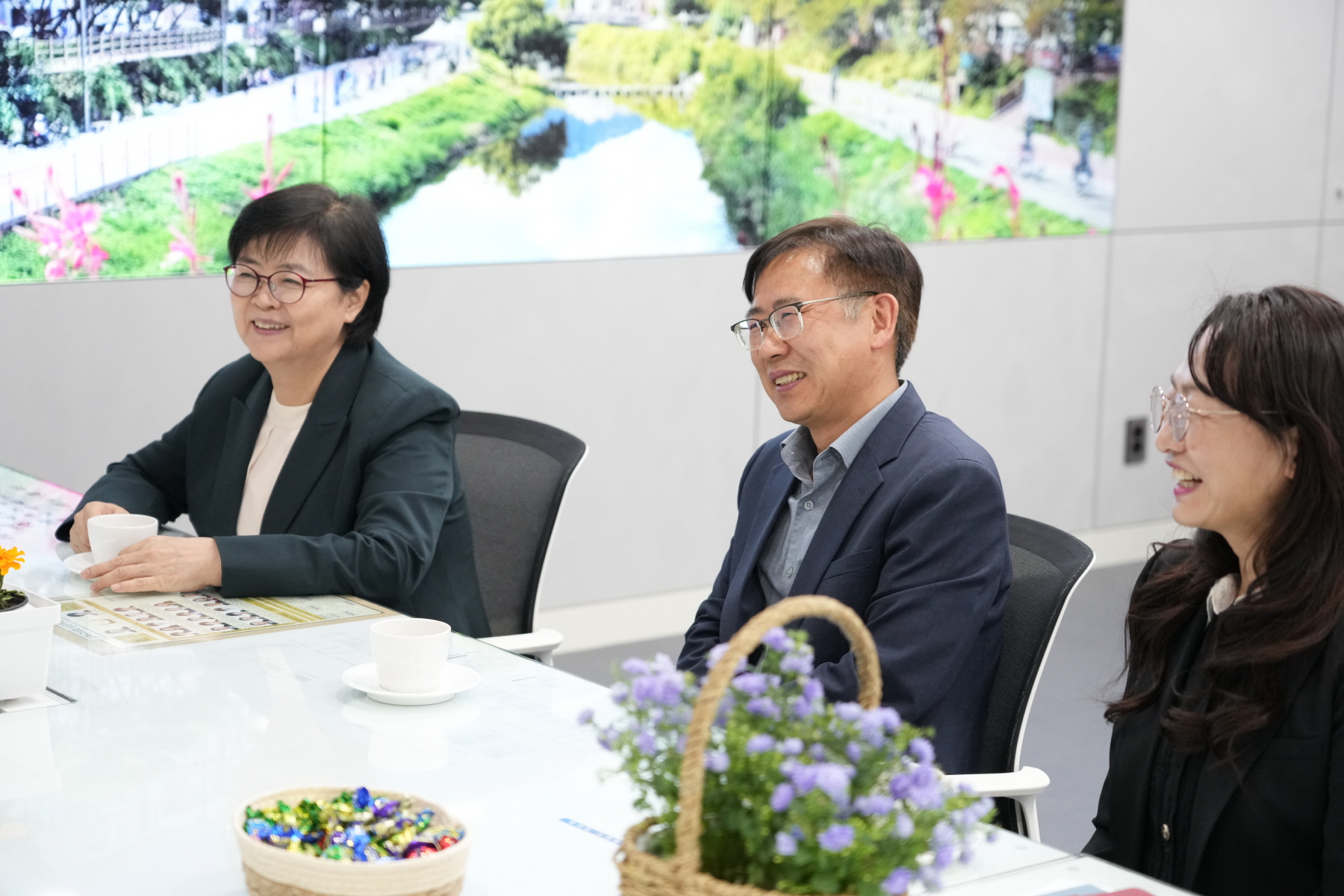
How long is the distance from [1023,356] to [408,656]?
413 centimetres

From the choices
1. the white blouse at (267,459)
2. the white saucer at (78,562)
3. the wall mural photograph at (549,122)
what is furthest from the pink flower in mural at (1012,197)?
the white saucer at (78,562)

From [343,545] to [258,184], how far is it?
77.2 inches

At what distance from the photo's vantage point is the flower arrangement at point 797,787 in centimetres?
104

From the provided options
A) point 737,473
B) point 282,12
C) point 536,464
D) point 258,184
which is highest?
point 282,12

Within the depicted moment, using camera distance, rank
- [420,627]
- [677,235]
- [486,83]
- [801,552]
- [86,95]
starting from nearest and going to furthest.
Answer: [420,627]
[801,552]
[86,95]
[486,83]
[677,235]

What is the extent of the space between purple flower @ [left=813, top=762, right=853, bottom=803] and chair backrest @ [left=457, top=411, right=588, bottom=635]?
1.77 meters

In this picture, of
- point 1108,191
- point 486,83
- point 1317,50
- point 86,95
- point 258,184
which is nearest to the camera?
point 86,95

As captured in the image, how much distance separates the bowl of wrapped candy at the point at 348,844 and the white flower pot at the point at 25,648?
1.89 feet

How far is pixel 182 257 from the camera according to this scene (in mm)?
4043

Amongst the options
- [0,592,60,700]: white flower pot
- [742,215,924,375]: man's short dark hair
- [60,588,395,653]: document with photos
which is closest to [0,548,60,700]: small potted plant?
[0,592,60,700]: white flower pot

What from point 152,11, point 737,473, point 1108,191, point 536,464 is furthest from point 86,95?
point 1108,191

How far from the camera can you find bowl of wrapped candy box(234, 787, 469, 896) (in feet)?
4.23

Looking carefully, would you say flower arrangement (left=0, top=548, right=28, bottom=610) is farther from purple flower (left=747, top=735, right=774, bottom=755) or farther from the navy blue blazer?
purple flower (left=747, top=735, right=774, bottom=755)

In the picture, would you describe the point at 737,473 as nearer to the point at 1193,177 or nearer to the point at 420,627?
the point at 1193,177
